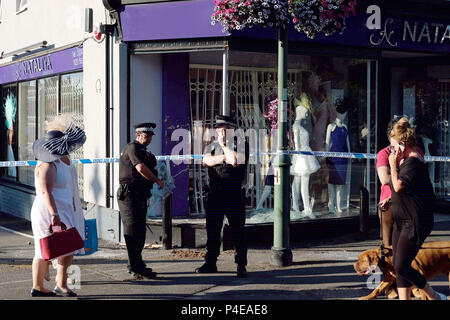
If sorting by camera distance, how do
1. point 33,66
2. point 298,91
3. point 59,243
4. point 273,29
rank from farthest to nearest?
point 33,66 → point 298,91 → point 273,29 → point 59,243

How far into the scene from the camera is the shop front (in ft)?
34.7

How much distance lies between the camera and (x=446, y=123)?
43.5 feet

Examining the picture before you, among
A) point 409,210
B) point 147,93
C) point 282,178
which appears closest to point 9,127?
point 147,93

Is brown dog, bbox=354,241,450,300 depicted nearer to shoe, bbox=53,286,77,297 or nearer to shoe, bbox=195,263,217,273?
shoe, bbox=195,263,217,273

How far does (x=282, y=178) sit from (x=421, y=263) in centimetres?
242

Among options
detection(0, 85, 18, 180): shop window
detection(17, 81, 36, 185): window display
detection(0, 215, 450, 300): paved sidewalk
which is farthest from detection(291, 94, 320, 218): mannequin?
detection(0, 85, 18, 180): shop window

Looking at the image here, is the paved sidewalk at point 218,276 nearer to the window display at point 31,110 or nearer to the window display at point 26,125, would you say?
the window display at point 31,110

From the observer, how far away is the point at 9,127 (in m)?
16.6

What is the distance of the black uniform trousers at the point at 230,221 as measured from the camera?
26.8 feet

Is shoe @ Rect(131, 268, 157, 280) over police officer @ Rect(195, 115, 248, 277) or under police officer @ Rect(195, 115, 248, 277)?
under

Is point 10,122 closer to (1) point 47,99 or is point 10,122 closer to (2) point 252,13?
(1) point 47,99

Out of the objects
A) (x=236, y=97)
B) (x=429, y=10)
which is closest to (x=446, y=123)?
(x=429, y=10)

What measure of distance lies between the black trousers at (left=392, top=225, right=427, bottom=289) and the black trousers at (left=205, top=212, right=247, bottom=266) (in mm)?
2228
